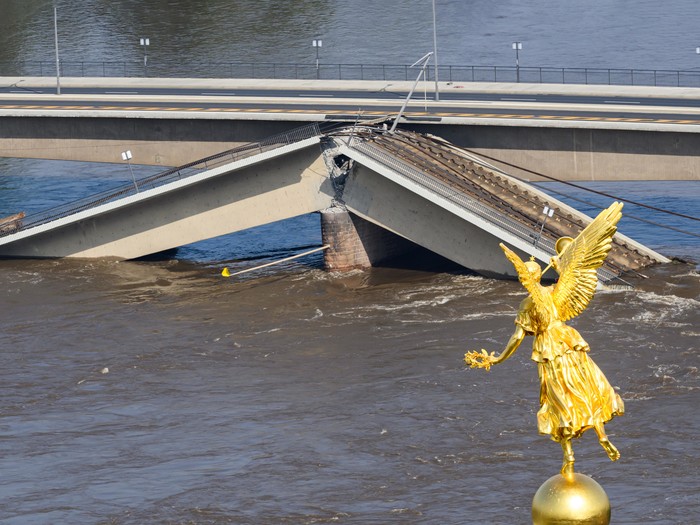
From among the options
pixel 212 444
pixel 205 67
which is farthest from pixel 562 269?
pixel 205 67

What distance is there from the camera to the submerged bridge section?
60438 mm

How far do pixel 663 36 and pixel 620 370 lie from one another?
6897 cm

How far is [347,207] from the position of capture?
63.2 meters

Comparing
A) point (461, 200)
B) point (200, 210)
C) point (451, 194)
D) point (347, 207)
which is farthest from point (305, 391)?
point (200, 210)

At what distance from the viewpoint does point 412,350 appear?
51.2 m

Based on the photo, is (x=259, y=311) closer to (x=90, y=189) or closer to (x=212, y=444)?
(x=212, y=444)

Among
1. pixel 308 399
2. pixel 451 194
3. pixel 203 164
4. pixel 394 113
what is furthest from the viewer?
pixel 203 164

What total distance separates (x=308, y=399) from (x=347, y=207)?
58.6 feet

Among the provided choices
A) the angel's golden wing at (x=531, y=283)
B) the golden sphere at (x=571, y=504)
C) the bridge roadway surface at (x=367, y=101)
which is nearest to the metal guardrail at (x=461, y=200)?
the bridge roadway surface at (x=367, y=101)

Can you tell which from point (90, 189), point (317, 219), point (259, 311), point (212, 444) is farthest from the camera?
point (90, 189)

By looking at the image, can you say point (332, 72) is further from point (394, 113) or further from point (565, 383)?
point (565, 383)

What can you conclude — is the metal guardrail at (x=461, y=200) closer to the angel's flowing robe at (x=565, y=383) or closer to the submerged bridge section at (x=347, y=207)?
the submerged bridge section at (x=347, y=207)

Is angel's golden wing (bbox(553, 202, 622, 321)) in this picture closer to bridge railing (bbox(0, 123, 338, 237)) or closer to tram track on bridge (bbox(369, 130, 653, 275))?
tram track on bridge (bbox(369, 130, 653, 275))

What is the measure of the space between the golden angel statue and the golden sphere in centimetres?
130
